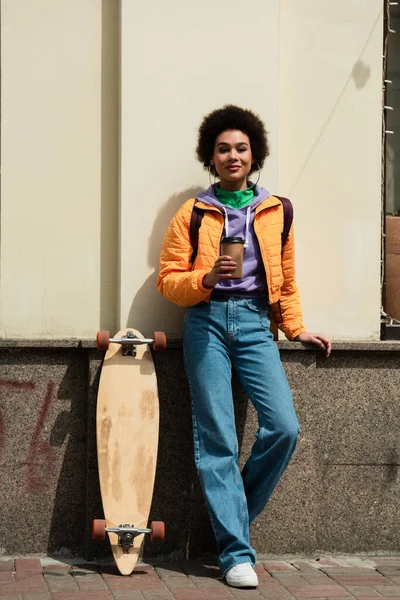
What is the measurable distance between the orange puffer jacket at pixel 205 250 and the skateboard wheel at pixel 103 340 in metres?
0.35

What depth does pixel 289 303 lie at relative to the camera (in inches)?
219

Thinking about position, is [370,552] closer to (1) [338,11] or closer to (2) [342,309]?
(2) [342,309]

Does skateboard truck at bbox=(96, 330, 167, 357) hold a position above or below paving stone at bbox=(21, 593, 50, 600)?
above

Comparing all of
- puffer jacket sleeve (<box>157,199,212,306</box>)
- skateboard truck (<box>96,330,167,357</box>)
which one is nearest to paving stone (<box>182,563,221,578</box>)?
skateboard truck (<box>96,330,167,357</box>)

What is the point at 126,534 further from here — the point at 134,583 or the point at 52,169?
the point at 52,169

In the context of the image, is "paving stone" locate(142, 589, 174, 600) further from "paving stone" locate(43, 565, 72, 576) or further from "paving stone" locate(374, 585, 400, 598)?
"paving stone" locate(374, 585, 400, 598)

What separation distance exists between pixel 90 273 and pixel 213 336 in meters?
0.82

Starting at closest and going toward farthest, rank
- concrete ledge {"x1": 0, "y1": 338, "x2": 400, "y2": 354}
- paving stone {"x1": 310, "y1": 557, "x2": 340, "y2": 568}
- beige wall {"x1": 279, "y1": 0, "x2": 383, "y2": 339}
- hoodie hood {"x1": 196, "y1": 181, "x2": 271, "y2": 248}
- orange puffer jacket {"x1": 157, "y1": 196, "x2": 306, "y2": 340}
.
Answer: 1. orange puffer jacket {"x1": 157, "y1": 196, "x2": 306, "y2": 340}
2. hoodie hood {"x1": 196, "y1": 181, "x2": 271, "y2": 248}
3. concrete ledge {"x1": 0, "y1": 338, "x2": 400, "y2": 354}
4. paving stone {"x1": 310, "y1": 557, "x2": 340, "y2": 568}
5. beige wall {"x1": 279, "y1": 0, "x2": 383, "y2": 339}

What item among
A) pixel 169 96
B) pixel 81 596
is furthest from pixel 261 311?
pixel 81 596

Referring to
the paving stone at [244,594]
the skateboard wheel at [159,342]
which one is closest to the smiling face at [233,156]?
the skateboard wheel at [159,342]

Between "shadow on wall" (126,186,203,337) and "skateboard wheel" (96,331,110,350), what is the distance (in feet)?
1.06

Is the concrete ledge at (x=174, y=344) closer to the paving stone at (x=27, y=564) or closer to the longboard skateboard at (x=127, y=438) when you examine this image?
the longboard skateboard at (x=127, y=438)

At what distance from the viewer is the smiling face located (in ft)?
17.7

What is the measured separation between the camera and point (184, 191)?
18.6 feet
